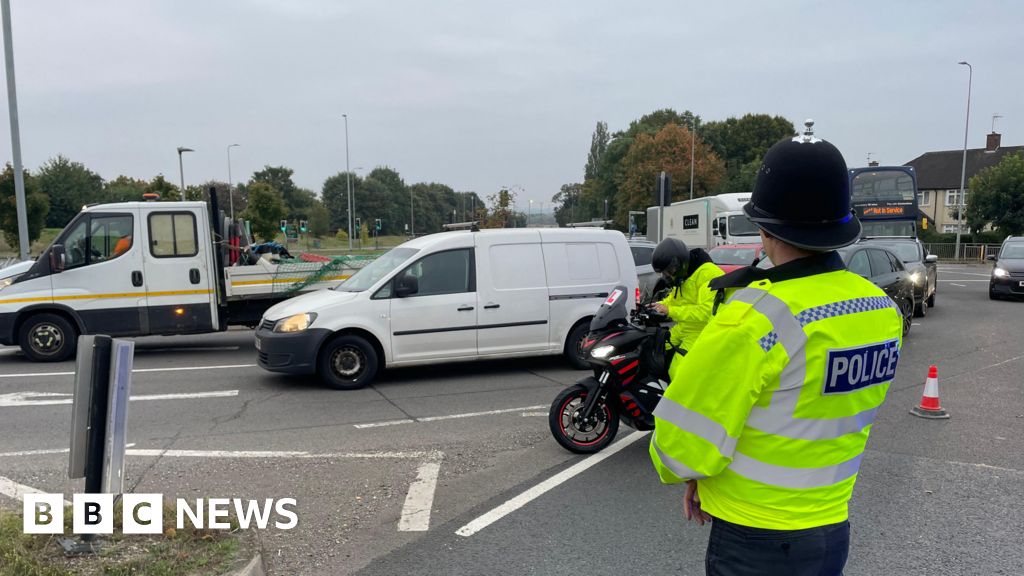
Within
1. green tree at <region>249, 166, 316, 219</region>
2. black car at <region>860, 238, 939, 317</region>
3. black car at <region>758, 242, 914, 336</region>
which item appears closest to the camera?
black car at <region>758, 242, 914, 336</region>

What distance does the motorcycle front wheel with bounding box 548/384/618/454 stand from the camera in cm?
558

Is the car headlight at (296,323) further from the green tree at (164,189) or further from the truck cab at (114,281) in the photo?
the green tree at (164,189)

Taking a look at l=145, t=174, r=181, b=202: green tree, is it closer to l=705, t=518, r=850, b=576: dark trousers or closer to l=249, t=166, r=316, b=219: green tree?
l=705, t=518, r=850, b=576: dark trousers

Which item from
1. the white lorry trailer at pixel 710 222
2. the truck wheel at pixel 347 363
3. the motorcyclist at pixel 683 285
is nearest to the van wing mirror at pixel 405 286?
→ the truck wheel at pixel 347 363

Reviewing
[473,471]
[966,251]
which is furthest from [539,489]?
[966,251]

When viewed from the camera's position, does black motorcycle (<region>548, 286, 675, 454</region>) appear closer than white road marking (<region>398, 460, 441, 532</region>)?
No

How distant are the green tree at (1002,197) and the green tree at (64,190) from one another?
66410mm

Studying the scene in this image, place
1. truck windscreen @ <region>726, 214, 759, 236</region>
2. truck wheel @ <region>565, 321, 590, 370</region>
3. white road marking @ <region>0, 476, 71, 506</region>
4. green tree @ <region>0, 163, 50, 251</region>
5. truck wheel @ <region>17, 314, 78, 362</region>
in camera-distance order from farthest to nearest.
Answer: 1. green tree @ <region>0, 163, 50, 251</region>
2. truck windscreen @ <region>726, 214, 759, 236</region>
3. truck wheel @ <region>17, 314, 78, 362</region>
4. truck wheel @ <region>565, 321, 590, 370</region>
5. white road marking @ <region>0, 476, 71, 506</region>

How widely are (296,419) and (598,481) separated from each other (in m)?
3.38

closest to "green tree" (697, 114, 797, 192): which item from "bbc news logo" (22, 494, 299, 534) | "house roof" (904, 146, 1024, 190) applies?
"house roof" (904, 146, 1024, 190)

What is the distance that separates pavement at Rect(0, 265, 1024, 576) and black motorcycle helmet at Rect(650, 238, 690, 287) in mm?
1503

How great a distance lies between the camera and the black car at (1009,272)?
16828 millimetres

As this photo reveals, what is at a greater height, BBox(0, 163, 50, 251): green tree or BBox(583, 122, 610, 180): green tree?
BBox(583, 122, 610, 180): green tree

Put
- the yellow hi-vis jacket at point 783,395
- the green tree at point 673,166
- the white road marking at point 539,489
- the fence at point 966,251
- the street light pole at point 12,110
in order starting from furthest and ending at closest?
the green tree at point 673,166, the fence at point 966,251, the street light pole at point 12,110, the white road marking at point 539,489, the yellow hi-vis jacket at point 783,395
